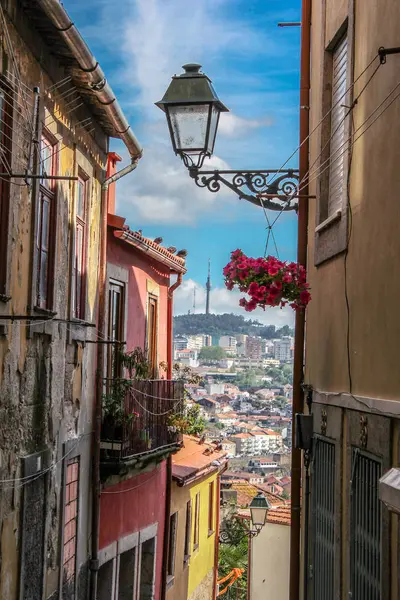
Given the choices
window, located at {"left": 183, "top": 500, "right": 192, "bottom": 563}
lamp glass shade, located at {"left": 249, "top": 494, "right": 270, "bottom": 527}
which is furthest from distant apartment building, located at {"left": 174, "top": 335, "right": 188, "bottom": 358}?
lamp glass shade, located at {"left": 249, "top": 494, "right": 270, "bottom": 527}

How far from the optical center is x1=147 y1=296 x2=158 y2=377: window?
16.1 metres

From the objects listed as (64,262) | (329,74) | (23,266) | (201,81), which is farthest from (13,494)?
(329,74)

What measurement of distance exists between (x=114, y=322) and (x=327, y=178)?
579cm

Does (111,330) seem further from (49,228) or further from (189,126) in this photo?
(189,126)

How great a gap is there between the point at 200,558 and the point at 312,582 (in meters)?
12.1

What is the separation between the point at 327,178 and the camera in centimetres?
886

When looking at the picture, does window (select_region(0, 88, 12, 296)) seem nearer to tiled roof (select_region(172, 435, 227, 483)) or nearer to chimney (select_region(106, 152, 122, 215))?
chimney (select_region(106, 152, 122, 215))

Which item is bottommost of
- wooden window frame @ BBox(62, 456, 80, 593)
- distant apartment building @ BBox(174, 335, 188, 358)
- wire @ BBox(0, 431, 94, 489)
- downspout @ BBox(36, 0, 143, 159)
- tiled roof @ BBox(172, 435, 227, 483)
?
tiled roof @ BBox(172, 435, 227, 483)

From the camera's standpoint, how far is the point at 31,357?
8781mm

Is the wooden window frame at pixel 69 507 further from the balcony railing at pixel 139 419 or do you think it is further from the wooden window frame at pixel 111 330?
the wooden window frame at pixel 111 330

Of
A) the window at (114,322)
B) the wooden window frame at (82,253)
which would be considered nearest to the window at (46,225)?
the wooden window frame at (82,253)

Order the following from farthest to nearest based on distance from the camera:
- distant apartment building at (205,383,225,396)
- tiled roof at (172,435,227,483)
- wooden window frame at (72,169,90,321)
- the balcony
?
distant apartment building at (205,383,225,396) → tiled roof at (172,435,227,483) → the balcony → wooden window frame at (72,169,90,321)

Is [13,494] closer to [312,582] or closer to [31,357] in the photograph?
[31,357]

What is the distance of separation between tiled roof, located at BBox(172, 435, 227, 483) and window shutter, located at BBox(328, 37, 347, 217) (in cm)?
880
